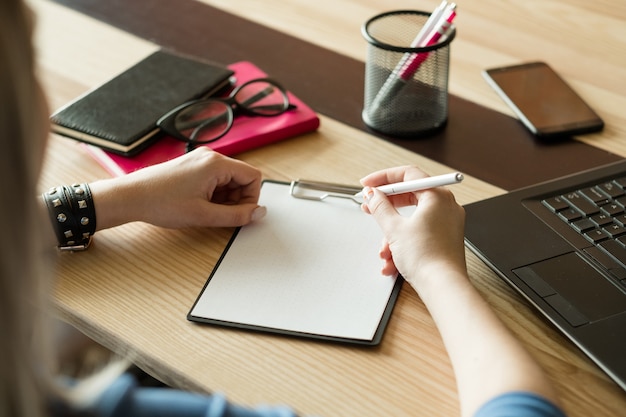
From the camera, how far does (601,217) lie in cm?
90

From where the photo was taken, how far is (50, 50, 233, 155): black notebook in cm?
105

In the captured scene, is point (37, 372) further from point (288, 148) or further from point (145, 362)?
point (288, 148)

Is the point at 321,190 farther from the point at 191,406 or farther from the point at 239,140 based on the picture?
the point at 191,406

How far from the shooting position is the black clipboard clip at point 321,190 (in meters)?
0.98

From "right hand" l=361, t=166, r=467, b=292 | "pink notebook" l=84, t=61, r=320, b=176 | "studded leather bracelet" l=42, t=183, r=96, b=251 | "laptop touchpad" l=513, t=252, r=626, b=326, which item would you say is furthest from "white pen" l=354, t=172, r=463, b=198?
"studded leather bracelet" l=42, t=183, r=96, b=251

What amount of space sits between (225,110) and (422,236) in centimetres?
40

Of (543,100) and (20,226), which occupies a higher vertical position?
(20,226)

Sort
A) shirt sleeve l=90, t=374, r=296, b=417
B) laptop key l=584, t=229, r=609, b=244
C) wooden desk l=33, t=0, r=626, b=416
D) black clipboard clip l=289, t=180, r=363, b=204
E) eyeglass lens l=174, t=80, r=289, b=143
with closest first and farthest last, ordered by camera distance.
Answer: shirt sleeve l=90, t=374, r=296, b=417
wooden desk l=33, t=0, r=626, b=416
laptop key l=584, t=229, r=609, b=244
black clipboard clip l=289, t=180, r=363, b=204
eyeglass lens l=174, t=80, r=289, b=143

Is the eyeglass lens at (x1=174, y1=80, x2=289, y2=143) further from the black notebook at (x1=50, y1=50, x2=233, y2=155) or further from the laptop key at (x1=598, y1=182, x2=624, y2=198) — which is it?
the laptop key at (x1=598, y1=182, x2=624, y2=198)

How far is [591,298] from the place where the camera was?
811 millimetres

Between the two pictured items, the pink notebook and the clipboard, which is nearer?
the clipboard

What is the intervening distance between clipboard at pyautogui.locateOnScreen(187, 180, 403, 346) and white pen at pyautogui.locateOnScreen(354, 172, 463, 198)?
0.05 meters

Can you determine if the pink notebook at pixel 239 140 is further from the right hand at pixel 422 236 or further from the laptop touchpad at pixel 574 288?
the laptop touchpad at pixel 574 288

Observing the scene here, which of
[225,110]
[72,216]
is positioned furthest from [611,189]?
[72,216]
